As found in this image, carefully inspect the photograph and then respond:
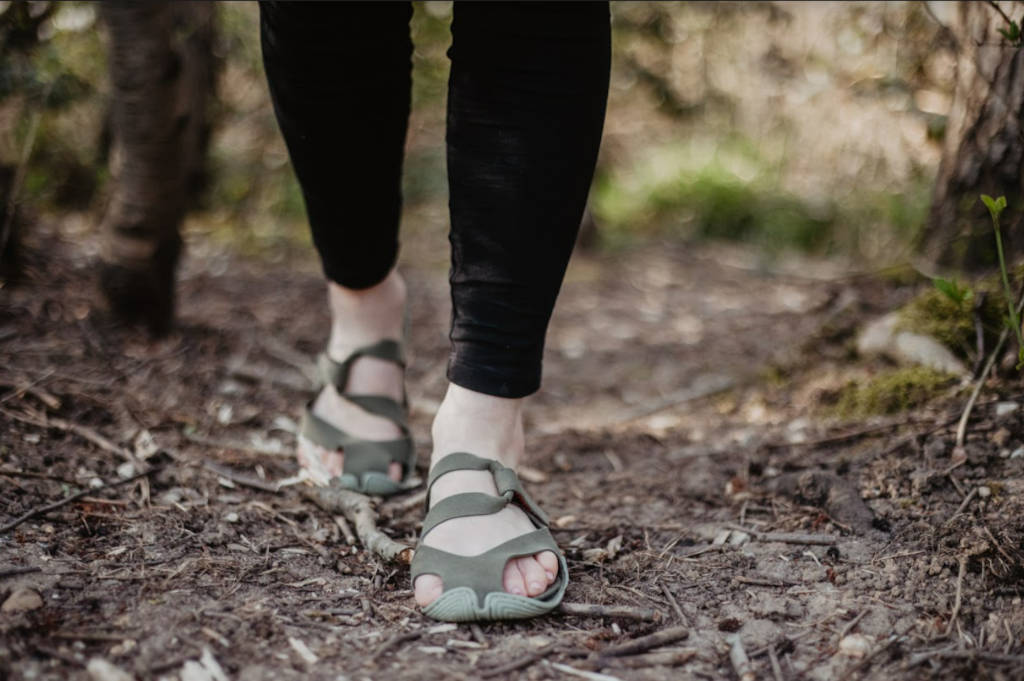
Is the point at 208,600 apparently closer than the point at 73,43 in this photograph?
Yes

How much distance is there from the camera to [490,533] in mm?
1130

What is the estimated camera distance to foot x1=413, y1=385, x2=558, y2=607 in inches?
42.6

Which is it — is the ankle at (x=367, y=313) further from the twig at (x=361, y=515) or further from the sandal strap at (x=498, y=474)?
the sandal strap at (x=498, y=474)

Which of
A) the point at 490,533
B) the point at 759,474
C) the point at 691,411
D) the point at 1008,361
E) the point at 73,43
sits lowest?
the point at 691,411

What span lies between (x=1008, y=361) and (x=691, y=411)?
791 millimetres

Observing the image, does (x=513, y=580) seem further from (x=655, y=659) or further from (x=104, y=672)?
(x=104, y=672)

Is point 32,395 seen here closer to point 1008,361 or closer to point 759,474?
point 759,474

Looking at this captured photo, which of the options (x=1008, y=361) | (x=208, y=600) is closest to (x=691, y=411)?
(x=1008, y=361)

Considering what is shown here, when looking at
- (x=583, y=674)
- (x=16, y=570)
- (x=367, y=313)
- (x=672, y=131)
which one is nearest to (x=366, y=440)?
(x=367, y=313)

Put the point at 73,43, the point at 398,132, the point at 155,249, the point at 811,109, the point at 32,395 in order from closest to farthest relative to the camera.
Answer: the point at 398,132 → the point at 32,395 → the point at 155,249 → the point at 73,43 → the point at 811,109

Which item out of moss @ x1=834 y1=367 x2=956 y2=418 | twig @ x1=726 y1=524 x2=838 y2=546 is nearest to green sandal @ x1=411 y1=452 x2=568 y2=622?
twig @ x1=726 y1=524 x2=838 y2=546

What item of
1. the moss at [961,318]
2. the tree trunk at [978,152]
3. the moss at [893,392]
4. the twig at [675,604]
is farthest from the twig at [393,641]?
the tree trunk at [978,152]

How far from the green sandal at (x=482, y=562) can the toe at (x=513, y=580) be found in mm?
13

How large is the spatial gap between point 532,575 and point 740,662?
30 cm
